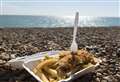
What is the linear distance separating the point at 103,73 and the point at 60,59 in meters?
1.25

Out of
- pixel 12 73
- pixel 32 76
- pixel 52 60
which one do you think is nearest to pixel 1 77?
pixel 12 73

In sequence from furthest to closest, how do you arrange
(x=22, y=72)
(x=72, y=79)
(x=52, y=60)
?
(x=22, y=72) < (x=52, y=60) < (x=72, y=79)

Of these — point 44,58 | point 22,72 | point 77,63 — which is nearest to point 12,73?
point 22,72

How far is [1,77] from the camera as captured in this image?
28.7 ft

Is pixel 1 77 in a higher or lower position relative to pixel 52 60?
lower

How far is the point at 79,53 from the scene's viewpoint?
8414 millimetres

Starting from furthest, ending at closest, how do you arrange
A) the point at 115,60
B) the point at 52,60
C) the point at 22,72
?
the point at 115,60, the point at 22,72, the point at 52,60

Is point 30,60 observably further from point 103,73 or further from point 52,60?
point 103,73

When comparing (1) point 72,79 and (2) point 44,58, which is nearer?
(1) point 72,79

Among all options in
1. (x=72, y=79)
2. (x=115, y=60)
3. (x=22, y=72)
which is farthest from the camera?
(x=115, y=60)

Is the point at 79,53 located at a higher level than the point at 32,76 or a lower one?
higher

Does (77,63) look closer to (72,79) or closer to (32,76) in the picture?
(72,79)

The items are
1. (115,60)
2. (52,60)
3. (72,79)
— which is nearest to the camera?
(72,79)

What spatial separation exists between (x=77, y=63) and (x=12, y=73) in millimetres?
1775
